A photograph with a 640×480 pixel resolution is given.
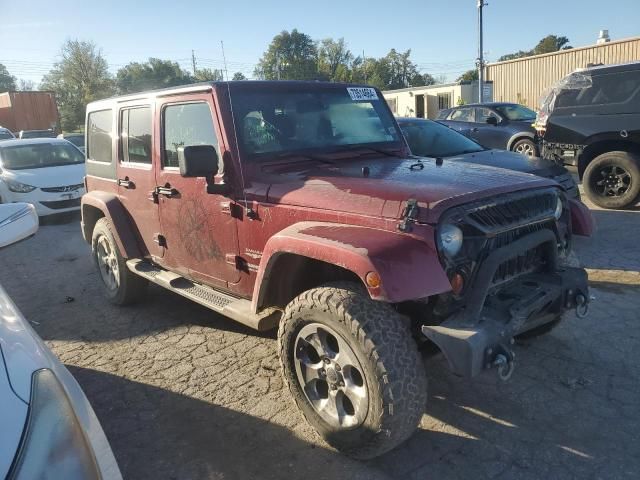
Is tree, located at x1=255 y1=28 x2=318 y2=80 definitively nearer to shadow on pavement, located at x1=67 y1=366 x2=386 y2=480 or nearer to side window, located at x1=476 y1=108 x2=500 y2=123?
side window, located at x1=476 y1=108 x2=500 y2=123

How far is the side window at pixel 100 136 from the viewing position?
5024mm

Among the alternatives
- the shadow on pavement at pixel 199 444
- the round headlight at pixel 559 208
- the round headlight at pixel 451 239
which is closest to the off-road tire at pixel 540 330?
the round headlight at pixel 559 208

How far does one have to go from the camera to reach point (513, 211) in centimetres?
287

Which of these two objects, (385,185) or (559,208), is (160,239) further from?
(559,208)

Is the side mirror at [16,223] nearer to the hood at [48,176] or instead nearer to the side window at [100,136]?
the side window at [100,136]

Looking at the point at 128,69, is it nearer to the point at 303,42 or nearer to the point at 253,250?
the point at 303,42

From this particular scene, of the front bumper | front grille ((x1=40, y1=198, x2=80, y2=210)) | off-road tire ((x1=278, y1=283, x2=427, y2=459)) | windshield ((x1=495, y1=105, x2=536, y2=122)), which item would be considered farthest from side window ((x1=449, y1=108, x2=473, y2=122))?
off-road tire ((x1=278, y1=283, x2=427, y2=459))

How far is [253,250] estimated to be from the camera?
3.37 m

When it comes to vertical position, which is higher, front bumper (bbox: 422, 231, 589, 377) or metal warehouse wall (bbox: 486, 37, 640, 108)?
metal warehouse wall (bbox: 486, 37, 640, 108)

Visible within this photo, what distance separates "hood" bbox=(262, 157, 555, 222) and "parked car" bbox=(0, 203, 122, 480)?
1574 millimetres

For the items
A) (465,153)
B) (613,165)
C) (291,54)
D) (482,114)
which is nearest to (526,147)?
(482,114)

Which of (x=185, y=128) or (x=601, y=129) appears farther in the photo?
(x=601, y=129)

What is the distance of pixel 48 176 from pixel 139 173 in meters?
6.85

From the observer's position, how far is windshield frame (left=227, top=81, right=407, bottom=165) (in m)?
3.46
